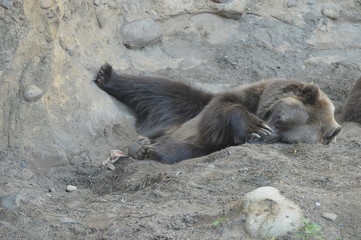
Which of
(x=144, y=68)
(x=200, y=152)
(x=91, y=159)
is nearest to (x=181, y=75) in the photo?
(x=144, y=68)

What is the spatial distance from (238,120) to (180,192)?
72.7 inches

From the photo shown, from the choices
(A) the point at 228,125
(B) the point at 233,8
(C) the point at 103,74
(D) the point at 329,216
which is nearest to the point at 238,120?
(A) the point at 228,125

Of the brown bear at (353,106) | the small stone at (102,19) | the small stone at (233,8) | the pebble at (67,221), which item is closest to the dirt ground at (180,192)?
the pebble at (67,221)

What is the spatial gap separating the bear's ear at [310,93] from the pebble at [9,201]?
10.5ft

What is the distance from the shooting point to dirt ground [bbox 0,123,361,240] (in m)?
4.09

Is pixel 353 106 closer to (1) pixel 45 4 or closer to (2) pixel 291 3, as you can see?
(2) pixel 291 3

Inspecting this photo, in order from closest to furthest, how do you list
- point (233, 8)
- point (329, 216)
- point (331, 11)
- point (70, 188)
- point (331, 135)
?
point (329, 216) → point (70, 188) → point (331, 135) → point (233, 8) → point (331, 11)

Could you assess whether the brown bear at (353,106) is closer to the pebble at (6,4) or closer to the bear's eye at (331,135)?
the bear's eye at (331,135)

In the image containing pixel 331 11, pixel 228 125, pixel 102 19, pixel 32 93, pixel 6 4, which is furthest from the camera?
pixel 331 11

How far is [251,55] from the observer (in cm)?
871

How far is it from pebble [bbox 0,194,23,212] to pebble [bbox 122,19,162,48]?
3545mm

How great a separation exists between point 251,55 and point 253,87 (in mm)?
1615

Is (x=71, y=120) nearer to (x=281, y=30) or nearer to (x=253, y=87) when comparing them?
(x=253, y=87)

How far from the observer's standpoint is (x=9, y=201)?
14.8 ft
